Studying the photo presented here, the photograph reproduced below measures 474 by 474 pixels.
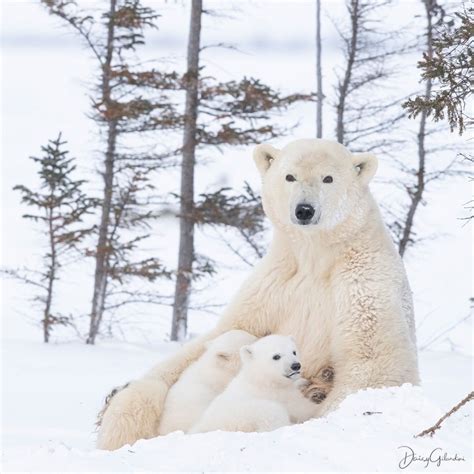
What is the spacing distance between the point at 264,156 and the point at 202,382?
125 cm

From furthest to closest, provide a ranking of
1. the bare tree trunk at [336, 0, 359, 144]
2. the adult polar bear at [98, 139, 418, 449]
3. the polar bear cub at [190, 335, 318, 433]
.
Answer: the bare tree trunk at [336, 0, 359, 144] < the adult polar bear at [98, 139, 418, 449] < the polar bear cub at [190, 335, 318, 433]

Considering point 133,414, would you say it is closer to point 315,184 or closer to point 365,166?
point 315,184

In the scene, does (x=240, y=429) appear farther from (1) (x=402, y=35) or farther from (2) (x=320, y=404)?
(1) (x=402, y=35)

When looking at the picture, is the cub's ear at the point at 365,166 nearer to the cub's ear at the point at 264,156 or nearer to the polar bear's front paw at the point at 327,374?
the cub's ear at the point at 264,156

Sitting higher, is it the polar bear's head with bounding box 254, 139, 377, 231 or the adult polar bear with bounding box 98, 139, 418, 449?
the polar bear's head with bounding box 254, 139, 377, 231

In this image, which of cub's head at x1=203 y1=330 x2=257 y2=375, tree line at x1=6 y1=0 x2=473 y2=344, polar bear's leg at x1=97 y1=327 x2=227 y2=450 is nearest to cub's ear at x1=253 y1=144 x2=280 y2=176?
cub's head at x1=203 y1=330 x2=257 y2=375

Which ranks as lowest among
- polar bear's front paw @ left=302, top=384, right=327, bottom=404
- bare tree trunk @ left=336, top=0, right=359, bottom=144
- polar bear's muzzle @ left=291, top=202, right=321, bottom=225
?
polar bear's front paw @ left=302, top=384, right=327, bottom=404

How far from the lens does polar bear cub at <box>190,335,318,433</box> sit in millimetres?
4059

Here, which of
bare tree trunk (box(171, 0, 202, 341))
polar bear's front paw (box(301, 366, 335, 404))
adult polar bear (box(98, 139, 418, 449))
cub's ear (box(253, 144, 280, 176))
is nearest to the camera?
adult polar bear (box(98, 139, 418, 449))

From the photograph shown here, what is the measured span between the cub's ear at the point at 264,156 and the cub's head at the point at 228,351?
89 cm

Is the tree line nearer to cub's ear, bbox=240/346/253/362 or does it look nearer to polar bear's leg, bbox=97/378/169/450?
polar bear's leg, bbox=97/378/169/450

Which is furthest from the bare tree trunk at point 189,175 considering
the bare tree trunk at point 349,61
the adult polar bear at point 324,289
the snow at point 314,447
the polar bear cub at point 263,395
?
the snow at point 314,447

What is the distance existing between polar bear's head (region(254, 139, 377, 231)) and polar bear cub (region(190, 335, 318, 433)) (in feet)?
2.09

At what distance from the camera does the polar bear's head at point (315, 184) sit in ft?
14.6
